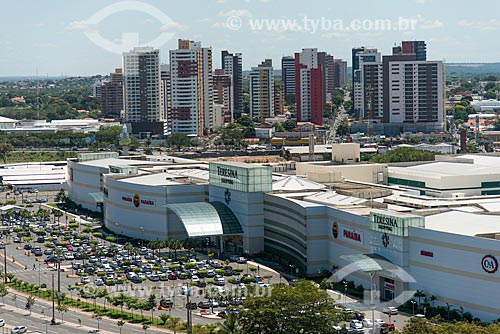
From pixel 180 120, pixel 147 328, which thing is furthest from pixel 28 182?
pixel 147 328

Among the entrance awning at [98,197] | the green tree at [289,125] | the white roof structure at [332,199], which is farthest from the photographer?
the green tree at [289,125]

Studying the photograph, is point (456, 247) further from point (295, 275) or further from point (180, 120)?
point (180, 120)

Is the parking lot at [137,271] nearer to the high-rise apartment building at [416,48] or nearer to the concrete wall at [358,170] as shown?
the concrete wall at [358,170]

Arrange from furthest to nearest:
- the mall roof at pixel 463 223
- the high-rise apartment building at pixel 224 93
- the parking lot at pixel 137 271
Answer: the high-rise apartment building at pixel 224 93 < the parking lot at pixel 137 271 < the mall roof at pixel 463 223

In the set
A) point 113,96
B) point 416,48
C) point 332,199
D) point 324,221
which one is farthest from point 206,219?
point 416,48

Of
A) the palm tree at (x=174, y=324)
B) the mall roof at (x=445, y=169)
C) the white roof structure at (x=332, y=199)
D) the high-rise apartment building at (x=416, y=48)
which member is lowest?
the palm tree at (x=174, y=324)

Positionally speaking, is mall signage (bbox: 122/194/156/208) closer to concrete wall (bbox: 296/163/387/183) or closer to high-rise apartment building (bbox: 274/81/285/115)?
concrete wall (bbox: 296/163/387/183)

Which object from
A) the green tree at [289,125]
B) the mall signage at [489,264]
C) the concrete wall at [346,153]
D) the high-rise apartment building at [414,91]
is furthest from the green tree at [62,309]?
the green tree at [289,125]
